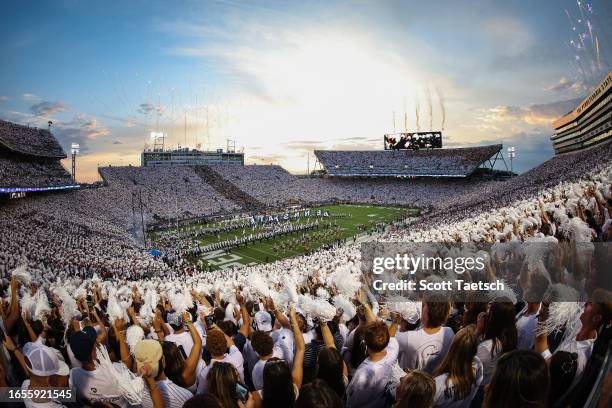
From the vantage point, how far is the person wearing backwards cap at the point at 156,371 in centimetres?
245

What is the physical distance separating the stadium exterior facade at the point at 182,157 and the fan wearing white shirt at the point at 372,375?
72897 mm

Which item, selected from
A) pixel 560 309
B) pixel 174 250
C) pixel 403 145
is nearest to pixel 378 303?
pixel 560 309

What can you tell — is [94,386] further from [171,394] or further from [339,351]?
[339,351]

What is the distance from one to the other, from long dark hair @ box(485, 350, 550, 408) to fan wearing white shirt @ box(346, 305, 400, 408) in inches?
39.8

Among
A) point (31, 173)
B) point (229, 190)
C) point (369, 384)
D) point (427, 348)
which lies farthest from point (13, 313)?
point (229, 190)

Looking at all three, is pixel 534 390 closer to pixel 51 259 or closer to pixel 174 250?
pixel 51 259

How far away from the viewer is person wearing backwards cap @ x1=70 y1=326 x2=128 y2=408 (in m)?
2.70

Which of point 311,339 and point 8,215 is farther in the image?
point 8,215

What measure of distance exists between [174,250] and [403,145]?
178 ft

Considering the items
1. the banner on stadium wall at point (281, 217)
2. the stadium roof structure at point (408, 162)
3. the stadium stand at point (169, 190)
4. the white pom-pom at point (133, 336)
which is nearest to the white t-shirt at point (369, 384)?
the white pom-pom at point (133, 336)

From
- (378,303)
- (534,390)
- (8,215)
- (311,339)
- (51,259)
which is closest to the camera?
(534,390)

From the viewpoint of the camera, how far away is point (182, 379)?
304 cm

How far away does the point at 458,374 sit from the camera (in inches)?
93.1

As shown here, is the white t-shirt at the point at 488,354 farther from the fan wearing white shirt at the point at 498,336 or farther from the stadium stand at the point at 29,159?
the stadium stand at the point at 29,159
